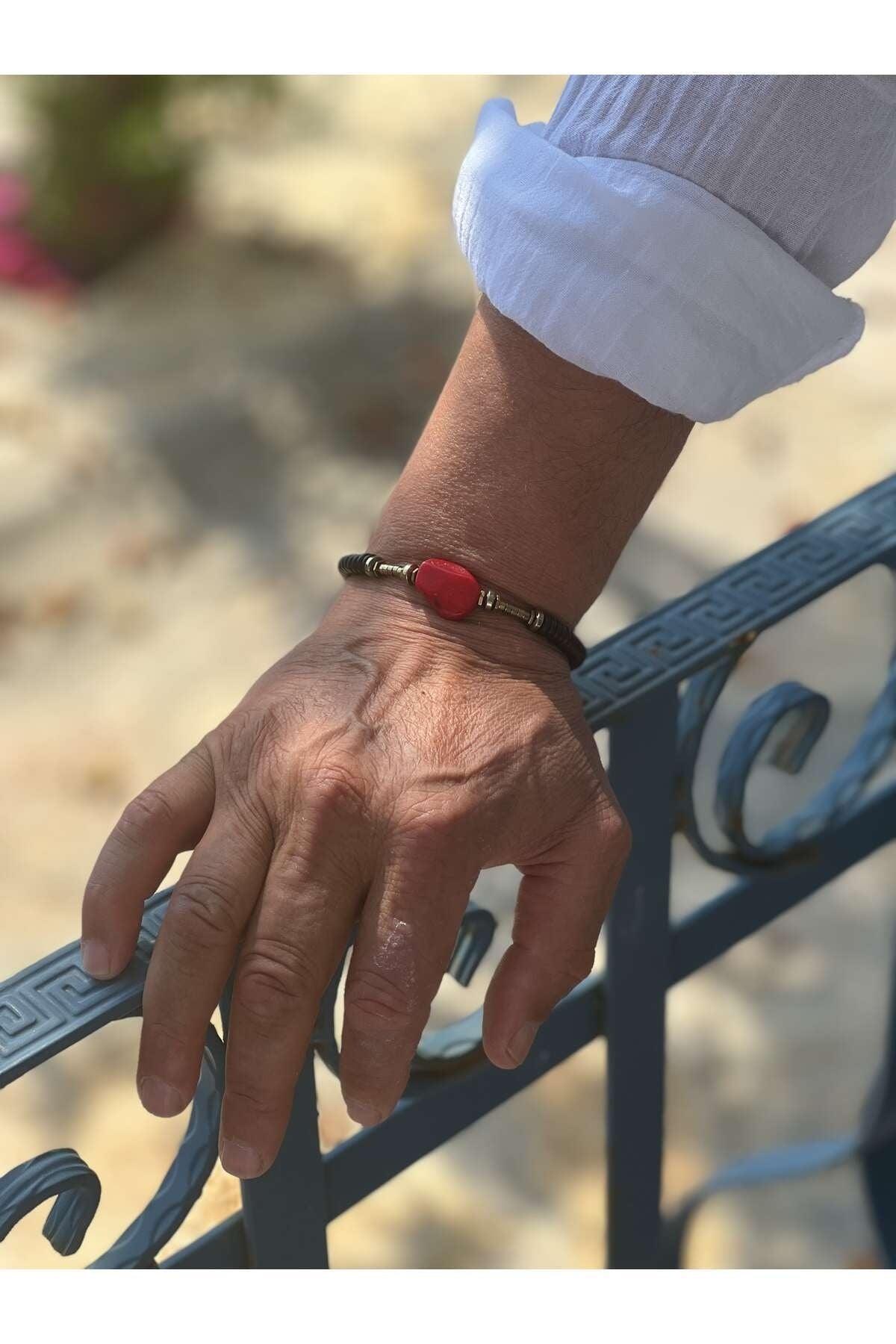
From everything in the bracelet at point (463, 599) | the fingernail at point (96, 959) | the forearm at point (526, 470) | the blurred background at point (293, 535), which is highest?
the forearm at point (526, 470)

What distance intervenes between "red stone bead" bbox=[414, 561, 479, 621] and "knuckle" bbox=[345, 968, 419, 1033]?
0.28 metres

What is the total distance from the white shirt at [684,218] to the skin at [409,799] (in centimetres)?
6

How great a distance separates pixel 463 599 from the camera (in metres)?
1.12

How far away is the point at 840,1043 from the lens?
242cm

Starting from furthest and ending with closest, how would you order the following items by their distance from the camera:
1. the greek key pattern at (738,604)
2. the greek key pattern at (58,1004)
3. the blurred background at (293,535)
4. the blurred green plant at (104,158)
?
the blurred green plant at (104,158) < the blurred background at (293,535) < the greek key pattern at (738,604) < the greek key pattern at (58,1004)

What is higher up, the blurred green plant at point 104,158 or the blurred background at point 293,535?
the blurred green plant at point 104,158

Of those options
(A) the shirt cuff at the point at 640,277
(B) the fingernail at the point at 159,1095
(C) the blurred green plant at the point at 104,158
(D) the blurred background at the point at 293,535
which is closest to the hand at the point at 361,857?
(B) the fingernail at the point at 159,1095

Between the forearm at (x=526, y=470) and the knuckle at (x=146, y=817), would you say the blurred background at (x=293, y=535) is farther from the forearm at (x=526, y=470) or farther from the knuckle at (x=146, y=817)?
the forearm at (x=526, y=470)

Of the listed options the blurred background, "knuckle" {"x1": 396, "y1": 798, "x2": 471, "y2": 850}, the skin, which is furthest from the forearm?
the blurred background

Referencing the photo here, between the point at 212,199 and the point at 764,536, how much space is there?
2.16 m

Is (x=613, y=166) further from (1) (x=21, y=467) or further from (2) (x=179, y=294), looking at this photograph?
(2) (x=179, y=294)

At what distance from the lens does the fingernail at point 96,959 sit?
3.17 ft

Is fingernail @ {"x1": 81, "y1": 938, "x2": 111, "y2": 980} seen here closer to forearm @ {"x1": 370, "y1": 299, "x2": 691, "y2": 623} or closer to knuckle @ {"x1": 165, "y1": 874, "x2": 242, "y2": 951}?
knuckle @ {"x1": 165, "y1": 874, "x2": 242, "y2": 951}

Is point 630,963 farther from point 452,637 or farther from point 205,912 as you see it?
point 205,912
